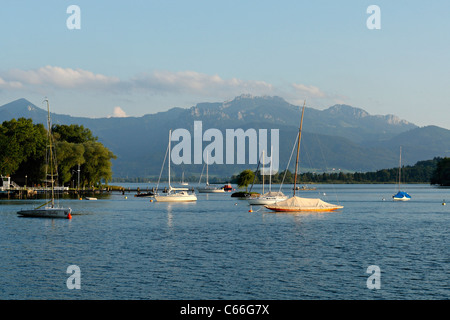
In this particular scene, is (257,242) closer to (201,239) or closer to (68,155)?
(201,239)

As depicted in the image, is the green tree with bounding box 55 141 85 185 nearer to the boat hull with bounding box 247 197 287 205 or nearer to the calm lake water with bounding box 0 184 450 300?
the boat hull with bounding box 247 197 287 205

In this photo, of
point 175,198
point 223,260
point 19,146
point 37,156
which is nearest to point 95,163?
point 37,156

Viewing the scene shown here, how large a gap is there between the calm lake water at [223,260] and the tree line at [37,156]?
10421 cm

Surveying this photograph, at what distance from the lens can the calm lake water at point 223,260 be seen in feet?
116

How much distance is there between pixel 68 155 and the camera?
183 m

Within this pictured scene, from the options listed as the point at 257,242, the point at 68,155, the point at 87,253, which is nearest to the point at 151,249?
the point at 87,253

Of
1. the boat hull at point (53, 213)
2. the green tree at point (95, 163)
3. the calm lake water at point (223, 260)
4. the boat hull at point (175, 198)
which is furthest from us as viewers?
the green tree at point (95, 163)

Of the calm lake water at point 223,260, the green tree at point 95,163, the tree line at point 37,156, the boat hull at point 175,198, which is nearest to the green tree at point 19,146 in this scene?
the tree line at point 37,156

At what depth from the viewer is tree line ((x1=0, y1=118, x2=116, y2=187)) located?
17975cm

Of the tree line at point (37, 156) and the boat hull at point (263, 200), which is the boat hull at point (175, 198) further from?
the tree line at point (37, 156)

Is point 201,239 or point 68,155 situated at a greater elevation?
point 68,155

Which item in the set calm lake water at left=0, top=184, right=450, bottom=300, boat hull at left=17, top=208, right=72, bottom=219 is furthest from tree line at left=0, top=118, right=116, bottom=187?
calm lake water at left=0, top=184, right=450, bottom=300
